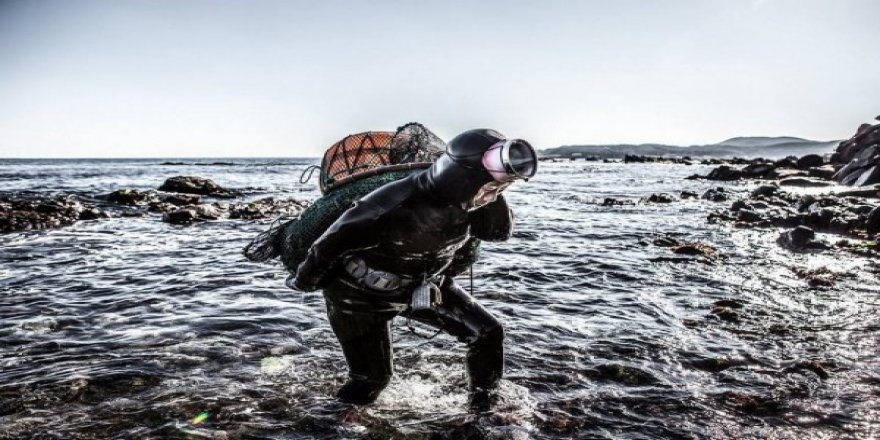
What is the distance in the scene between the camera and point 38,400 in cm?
432

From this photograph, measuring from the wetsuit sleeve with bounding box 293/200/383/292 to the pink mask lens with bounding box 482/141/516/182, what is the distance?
2.46 feet

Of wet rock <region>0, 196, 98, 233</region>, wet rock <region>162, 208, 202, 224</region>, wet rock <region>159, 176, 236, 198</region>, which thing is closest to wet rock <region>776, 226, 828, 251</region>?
wet rock <region>162, 208, 202, 224</region>

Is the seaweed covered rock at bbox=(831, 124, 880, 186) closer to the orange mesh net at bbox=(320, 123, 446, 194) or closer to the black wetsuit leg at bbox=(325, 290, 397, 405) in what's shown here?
the orange mesh net at bbox=(320, 123, 446, 194)

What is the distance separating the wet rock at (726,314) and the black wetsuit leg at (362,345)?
4.81 m

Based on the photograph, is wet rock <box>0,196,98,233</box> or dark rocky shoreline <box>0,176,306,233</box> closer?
wet rock <box>0,196,98,233</box>

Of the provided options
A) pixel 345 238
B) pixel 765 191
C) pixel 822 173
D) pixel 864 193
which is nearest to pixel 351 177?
pixel 345 238

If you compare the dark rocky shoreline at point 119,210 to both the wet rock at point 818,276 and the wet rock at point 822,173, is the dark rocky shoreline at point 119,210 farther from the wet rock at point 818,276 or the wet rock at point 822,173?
the wet rock at point 822,173

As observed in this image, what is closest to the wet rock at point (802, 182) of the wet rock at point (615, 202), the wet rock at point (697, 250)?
the wet rock at point (615, 202)

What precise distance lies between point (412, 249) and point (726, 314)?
5328mm

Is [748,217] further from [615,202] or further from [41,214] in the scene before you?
[41,214]

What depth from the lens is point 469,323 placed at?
396 cm

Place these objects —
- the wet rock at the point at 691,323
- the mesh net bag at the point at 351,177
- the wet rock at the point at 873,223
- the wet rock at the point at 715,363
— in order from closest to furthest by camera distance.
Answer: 1. the mesh net bag at the point at 351,177
2. the wet rock at the point at 715,363
3. the wet rock at the point at 691,323
4. the wet rock at the point at 873,223

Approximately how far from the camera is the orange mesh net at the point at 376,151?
12.7 ft

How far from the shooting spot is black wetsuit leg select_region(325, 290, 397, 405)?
3701mm
